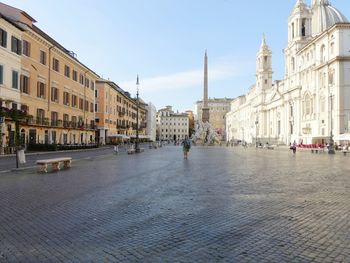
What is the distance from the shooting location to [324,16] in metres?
74.1

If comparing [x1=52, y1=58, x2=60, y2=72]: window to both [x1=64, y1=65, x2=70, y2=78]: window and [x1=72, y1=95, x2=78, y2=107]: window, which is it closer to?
[x1=64, y1=65, x2=70, y2=78]: window

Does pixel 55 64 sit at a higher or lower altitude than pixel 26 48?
lower

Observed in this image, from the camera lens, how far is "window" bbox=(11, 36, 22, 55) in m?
32.8

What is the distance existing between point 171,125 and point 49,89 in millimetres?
141835

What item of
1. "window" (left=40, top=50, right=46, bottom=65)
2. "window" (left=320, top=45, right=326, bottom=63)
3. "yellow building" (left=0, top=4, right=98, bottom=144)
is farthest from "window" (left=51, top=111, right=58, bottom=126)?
"window" (left=320, top=45, right=326, bottom=63)

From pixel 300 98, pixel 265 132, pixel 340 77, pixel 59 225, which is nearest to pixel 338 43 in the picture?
pixel 340 77

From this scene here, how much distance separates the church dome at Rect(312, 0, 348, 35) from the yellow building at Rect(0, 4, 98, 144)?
4823cm

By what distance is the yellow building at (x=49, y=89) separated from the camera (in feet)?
117

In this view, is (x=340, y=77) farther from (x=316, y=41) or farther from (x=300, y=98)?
(x=300, y=98)

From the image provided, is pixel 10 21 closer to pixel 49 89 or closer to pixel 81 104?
pixel 49 89

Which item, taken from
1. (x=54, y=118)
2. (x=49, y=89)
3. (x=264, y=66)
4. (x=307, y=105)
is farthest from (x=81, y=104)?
(x=264, y=66)

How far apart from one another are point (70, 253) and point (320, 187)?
372 inches

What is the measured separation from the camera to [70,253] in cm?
527

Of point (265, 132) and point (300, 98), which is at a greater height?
point (300, 98)
